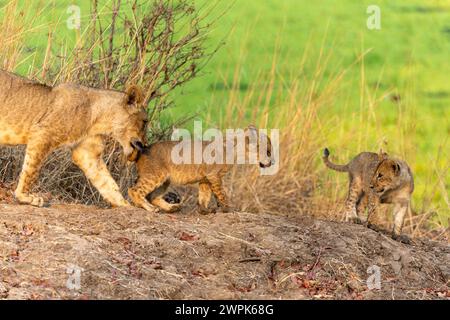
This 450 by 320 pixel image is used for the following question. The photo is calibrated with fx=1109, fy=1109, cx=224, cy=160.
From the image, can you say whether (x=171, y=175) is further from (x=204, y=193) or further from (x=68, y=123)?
(x=68, y=123)

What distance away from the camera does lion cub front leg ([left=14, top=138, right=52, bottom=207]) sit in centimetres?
830

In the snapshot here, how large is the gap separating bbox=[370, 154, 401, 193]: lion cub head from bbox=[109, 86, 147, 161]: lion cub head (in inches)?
78.4

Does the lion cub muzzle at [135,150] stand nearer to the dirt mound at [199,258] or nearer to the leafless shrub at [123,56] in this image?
the leafless shrub at [123,56]

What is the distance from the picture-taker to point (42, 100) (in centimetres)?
854

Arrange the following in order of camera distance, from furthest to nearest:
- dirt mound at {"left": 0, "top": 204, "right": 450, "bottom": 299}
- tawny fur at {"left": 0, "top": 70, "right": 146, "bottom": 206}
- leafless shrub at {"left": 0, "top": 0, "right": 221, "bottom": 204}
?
leafless shrub at {"left": 0, "top": 0, "right": 221, "bottom": 204} → tawny fur at {"left": 0, "top": 70, "right": 146, "bottom": 206} → dirt mound at {"left": 0, "top": 204, "right": 450, "bottom": 299}

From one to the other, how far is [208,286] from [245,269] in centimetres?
41

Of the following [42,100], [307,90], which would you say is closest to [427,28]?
[307,90]

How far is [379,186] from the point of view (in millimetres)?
9273

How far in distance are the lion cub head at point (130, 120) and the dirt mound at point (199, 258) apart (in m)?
0.83

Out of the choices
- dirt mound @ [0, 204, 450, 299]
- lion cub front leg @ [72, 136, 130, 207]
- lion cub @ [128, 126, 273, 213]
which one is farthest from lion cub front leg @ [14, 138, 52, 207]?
lion cub @ [128, 126, 273, 213]

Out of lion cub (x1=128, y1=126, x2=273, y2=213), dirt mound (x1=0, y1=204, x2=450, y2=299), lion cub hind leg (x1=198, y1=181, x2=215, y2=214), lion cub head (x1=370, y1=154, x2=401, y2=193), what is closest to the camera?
dirt mound (x1=0, y1=204, x2=450, y2=299)

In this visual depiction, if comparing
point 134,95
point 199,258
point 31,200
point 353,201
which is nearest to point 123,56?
point 134,95

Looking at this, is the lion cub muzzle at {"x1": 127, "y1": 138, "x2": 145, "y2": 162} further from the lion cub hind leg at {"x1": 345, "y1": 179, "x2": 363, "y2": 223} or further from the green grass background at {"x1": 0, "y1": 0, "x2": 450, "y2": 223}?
the green grass background at {"x1": 0, "y1": 0, "x2": 450, "y2": 223}

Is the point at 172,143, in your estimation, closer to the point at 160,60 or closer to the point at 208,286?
the point at 160,60
